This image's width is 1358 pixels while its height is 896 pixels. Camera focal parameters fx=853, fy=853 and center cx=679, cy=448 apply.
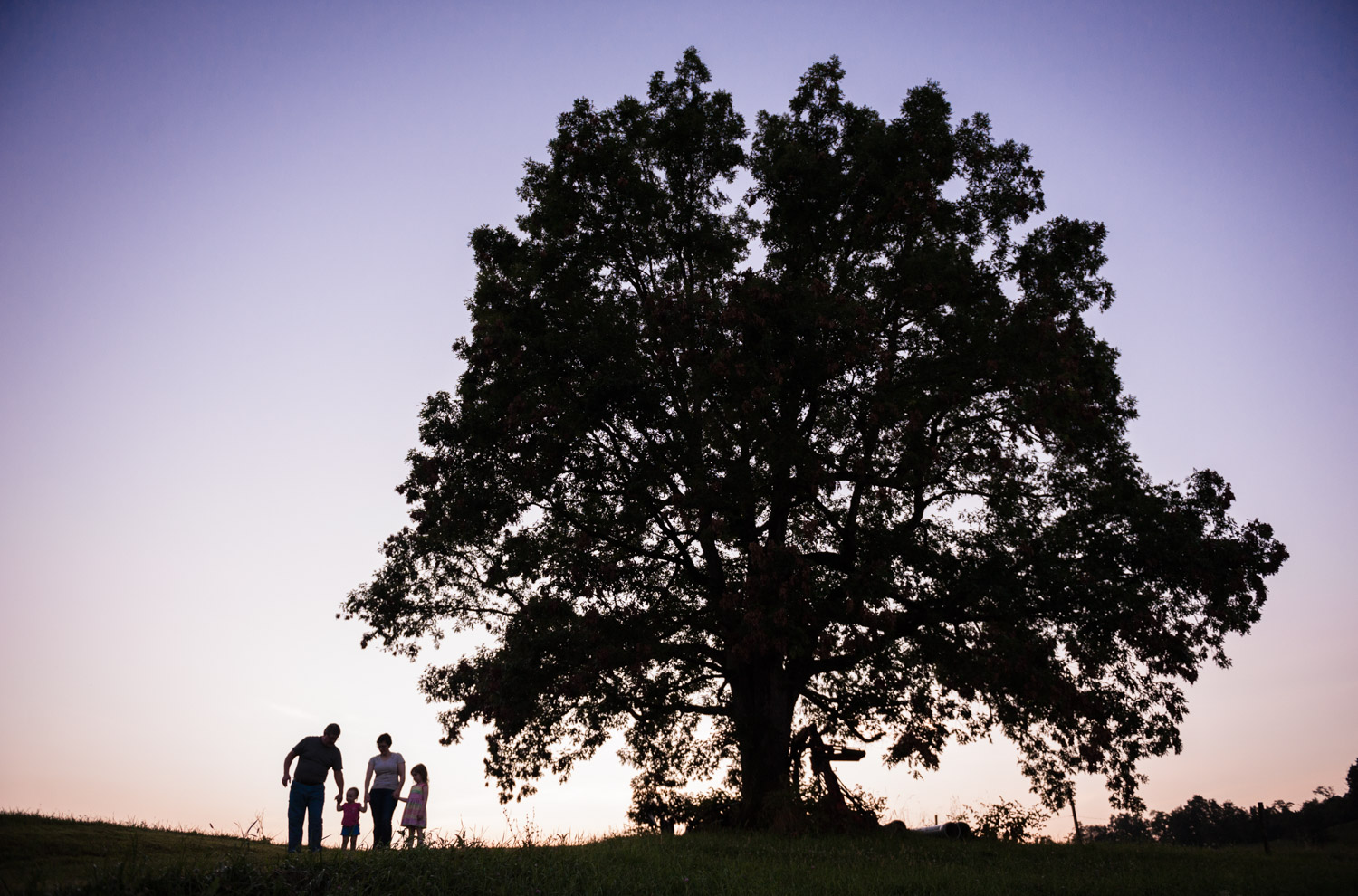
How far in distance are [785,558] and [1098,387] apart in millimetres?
7764

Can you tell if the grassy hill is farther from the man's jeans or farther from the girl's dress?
the girl's dress

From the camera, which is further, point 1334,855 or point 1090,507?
point 1334,855

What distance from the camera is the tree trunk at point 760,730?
57.3 ft

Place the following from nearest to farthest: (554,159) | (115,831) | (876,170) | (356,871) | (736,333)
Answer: (356,871) → (115,831) → (736,333) → (876,170) → (554,159)

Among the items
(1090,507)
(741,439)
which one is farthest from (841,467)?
(1090,507)

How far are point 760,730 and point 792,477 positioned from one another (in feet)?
19.0

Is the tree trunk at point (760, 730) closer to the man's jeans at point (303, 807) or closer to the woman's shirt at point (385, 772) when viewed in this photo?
the woman's shirt at point (385, 772)

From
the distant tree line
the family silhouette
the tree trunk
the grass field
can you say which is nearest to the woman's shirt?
the family silhouette

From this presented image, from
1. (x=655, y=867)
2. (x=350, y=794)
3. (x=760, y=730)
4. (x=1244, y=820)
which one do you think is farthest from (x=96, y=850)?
(x=1244, y=820)

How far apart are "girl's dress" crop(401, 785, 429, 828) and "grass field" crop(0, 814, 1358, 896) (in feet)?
6.70

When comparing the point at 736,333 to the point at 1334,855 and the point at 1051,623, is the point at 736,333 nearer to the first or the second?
the point at 1051,623

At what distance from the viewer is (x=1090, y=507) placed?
17016 mm

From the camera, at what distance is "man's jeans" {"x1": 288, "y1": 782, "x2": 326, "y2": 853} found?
39.1 ft

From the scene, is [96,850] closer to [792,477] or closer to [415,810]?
[415,810]
